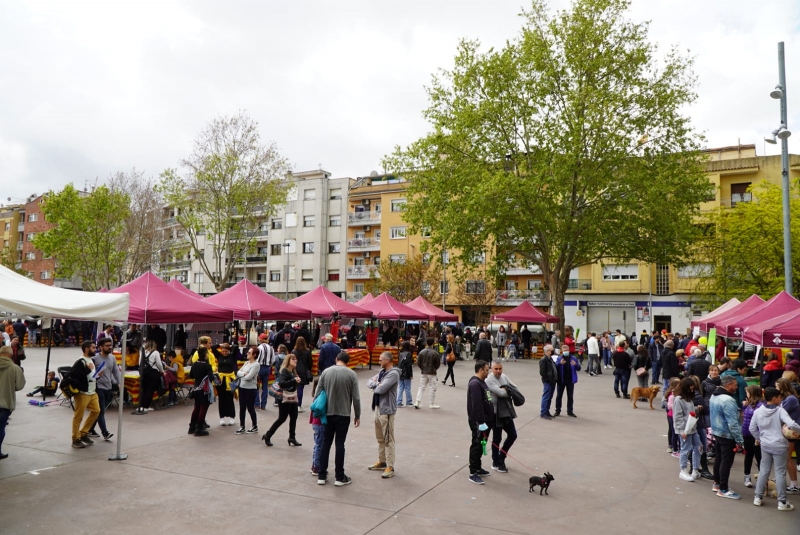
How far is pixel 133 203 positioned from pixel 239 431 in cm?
2985

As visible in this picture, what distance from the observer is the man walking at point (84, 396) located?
870cm

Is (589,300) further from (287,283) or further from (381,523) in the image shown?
(381,523)

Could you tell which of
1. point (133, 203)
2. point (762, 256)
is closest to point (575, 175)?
point (762, 256)

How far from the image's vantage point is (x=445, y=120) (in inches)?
1112

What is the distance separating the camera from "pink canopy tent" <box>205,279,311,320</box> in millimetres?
17125

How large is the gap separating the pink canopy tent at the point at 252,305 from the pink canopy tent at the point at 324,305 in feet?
5.83

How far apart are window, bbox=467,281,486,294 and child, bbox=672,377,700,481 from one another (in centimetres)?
4083

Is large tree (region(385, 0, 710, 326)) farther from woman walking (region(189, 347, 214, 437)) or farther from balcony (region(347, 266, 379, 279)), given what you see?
balcony (region(347, 266, 379, 279))

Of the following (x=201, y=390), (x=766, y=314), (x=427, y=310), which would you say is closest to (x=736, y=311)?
(x=766, y=314)

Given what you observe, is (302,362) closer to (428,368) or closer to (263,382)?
(263,382)

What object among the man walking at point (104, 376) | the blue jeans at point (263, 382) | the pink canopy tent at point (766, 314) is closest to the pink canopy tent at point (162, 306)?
the blue jeans at point (263, 382)

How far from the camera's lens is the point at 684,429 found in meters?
7.85

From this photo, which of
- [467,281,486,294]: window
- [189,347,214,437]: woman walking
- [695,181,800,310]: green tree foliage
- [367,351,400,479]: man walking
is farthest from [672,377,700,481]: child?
[467,281,486,294]: window

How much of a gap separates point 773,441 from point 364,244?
50.7 meters
